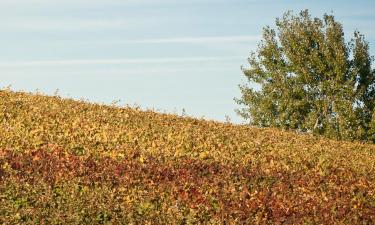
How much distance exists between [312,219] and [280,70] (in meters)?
32.9

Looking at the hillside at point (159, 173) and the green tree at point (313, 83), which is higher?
the green tree at point (313, 83)

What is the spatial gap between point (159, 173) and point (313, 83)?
31.3m

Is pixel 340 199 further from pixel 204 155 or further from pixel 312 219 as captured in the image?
pixel 204 155

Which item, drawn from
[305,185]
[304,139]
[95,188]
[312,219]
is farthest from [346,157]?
[95,188]

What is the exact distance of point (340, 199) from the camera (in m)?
18.0

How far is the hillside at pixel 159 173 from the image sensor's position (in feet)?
49.8

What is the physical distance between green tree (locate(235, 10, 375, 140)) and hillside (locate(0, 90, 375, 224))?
65.1ft

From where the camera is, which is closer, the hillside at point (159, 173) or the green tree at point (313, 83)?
the hillside at point (159, 173)

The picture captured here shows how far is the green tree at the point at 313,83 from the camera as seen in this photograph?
46.2 meters

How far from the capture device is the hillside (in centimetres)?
1516

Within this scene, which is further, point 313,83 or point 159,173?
point 313,83

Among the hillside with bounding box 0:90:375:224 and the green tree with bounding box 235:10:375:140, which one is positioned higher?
the green tree with bounding box 235:10:375:140

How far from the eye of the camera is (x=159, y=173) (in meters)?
18.0

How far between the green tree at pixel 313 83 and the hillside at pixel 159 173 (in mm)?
19828
